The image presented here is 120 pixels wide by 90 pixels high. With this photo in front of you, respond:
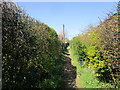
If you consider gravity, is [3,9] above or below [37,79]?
above

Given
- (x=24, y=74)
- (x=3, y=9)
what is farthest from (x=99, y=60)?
(x=3, y=9)

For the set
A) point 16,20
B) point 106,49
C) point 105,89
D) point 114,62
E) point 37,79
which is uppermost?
point 16,20

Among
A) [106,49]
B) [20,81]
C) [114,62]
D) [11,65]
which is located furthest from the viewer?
[106,49]

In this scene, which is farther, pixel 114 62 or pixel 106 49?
pixel 106 49

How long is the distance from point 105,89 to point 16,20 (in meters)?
4.67

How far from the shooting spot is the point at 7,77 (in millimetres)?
3484

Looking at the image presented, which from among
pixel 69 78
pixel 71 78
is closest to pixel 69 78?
pixel 69 78

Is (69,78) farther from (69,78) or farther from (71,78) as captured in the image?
(71,78)

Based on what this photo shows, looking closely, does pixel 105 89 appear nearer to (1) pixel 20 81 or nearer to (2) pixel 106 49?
(2) pixel 106 49

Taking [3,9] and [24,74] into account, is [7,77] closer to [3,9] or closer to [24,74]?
[24,74]

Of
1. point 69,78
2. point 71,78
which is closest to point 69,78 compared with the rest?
point 69,78

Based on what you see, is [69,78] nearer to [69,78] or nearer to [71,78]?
[69,78]

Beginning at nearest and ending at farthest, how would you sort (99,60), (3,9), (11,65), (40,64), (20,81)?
(3,9), (11,65), (20,81), (40,64), (99,60)

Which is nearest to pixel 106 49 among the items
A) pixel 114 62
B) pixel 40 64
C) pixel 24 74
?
pixel 114 62
